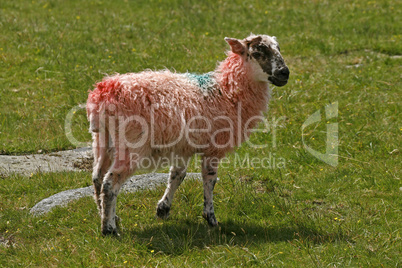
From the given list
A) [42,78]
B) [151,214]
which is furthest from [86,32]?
[151,214]

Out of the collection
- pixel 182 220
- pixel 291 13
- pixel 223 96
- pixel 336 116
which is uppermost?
pixel 291 13

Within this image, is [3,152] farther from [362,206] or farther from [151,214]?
[362,206]

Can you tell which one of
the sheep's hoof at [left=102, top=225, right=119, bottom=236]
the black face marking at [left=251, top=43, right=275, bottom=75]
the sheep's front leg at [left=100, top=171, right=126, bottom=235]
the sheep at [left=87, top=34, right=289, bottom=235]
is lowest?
the sheep's hoof at [left=102, top=225, right=119, bottom=236]

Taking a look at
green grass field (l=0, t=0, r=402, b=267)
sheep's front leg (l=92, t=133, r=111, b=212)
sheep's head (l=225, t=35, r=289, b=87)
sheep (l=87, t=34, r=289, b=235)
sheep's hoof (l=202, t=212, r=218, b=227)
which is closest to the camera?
green grass field (l=0, t=0, r=402, b=267)

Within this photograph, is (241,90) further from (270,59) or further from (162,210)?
(162,210)

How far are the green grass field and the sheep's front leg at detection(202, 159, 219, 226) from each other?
0.15 meters

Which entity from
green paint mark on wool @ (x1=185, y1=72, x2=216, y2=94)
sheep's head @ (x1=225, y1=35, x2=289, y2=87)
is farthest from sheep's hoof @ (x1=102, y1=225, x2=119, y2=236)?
sheep's head @ (x1=225, y1=35, x2=289, y2=87)

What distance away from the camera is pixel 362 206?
691cm

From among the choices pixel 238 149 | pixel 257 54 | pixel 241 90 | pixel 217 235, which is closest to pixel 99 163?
pixel 217 235

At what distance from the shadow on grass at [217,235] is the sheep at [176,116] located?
259mm

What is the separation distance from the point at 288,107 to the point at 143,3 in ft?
24.8

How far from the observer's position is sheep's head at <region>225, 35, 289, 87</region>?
6539 mm

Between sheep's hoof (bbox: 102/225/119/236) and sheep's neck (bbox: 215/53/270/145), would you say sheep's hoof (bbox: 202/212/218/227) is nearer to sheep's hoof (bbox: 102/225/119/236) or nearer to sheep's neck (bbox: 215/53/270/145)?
sheep's neck (bbox: 215/53/270/145)

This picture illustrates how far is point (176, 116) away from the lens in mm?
6066
